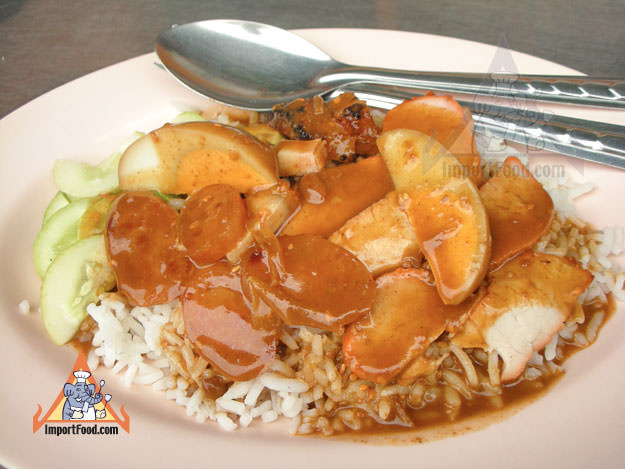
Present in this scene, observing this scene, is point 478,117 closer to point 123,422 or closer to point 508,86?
point 508,86

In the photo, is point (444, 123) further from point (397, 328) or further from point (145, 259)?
point (145, 259)

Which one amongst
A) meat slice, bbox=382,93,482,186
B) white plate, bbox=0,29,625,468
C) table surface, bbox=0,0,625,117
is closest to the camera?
white plate, bbox=0,29,625,468

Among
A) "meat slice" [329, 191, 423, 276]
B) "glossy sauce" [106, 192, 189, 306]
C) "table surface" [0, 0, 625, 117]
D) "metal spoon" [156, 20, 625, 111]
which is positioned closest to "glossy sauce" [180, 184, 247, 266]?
"glossy sauce" [106, 192, 189, 306]

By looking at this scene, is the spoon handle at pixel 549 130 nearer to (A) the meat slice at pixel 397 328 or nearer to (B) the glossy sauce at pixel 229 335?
(A) the meat slice at pixel 397 328

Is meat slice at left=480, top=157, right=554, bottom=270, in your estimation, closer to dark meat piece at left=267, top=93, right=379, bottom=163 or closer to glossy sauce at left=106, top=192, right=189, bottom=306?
dark meat piece at left=267, top=93, right=379, bottom=163

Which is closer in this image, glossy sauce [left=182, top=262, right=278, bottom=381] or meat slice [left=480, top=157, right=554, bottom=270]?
glossy sauce [left=182, top=262, right=278, bottom=381]

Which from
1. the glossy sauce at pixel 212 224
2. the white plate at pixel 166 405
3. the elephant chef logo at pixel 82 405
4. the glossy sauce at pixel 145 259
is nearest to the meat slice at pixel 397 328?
the white plate at pixel 166 405

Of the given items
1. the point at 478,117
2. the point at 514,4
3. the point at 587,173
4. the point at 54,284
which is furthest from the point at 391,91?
the point at 514,4
